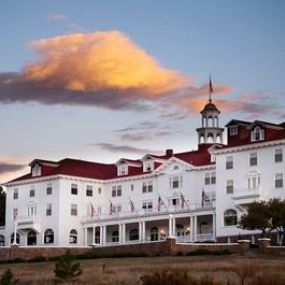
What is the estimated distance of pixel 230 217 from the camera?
321ft

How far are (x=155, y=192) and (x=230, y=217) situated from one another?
46.4 ft

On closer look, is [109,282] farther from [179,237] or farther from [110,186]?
[110,186]

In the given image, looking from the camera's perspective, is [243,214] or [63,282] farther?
[243,214]

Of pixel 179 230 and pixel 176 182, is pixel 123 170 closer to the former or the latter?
pixel 176 182

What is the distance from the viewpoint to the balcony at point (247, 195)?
94.4m

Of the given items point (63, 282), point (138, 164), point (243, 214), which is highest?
point (138, 164)

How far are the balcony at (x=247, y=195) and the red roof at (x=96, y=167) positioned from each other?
409 inches

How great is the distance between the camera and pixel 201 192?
10462 cm

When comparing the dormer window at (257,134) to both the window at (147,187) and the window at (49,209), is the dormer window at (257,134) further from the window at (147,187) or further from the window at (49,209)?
the window at (49,209)

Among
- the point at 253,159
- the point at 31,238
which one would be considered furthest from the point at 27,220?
the point at 253,159

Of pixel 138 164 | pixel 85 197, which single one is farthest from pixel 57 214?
pixel 138 164

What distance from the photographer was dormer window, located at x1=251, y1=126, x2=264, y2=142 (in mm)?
96194

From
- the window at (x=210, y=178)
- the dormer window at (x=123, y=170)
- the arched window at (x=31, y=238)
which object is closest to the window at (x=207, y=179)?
the window at (x=210, y=178)

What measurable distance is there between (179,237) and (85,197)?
14581 millimetres
